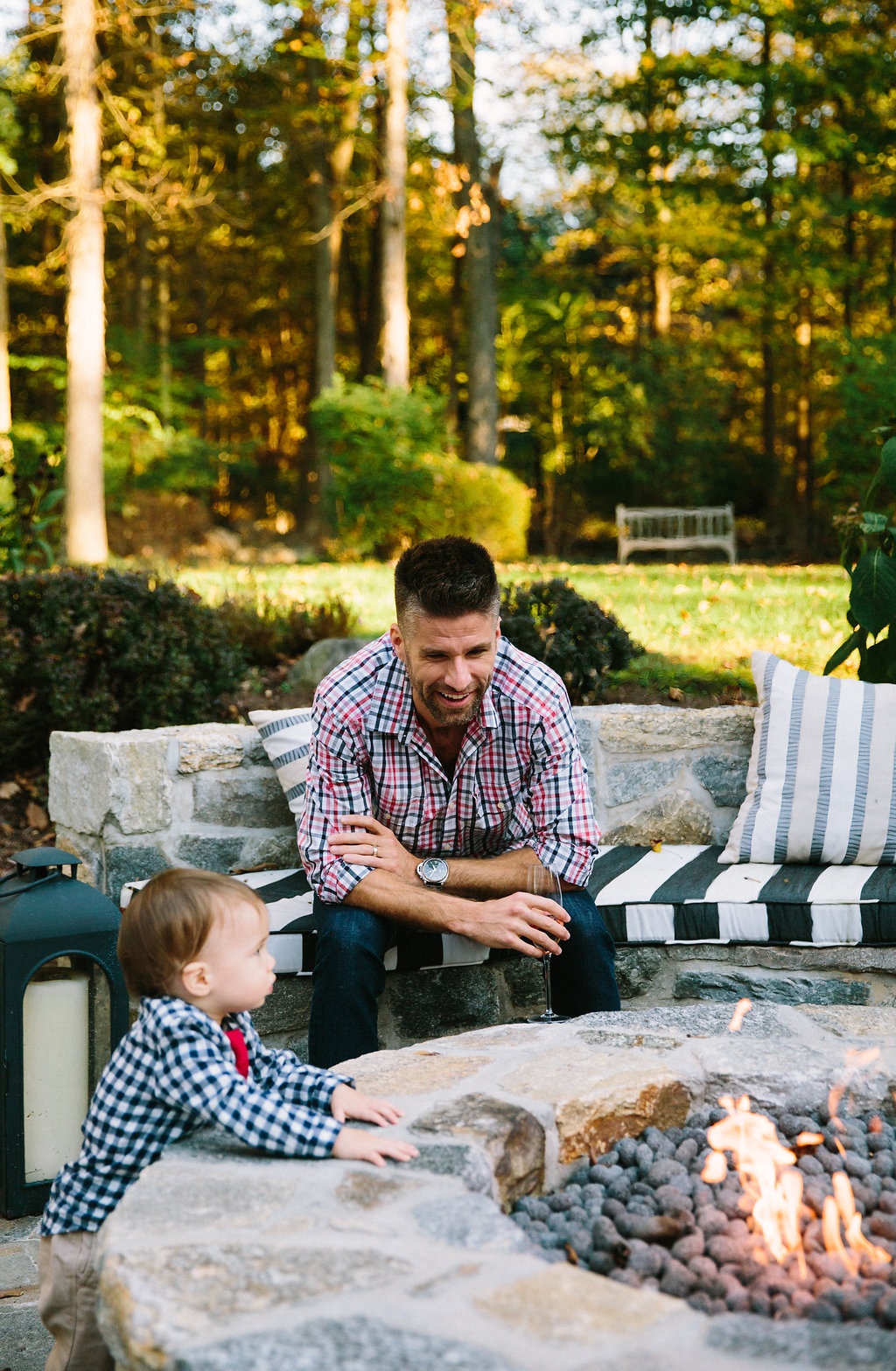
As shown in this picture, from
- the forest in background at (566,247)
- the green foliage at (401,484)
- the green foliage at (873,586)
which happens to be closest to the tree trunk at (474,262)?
the forest in background at (566,247)

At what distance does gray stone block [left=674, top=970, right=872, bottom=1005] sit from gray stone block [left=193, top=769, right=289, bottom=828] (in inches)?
50.0

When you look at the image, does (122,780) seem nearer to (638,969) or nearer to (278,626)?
(638,969)

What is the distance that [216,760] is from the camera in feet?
11.7

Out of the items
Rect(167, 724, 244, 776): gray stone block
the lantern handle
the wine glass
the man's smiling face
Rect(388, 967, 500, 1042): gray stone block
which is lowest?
Rect(388, 967, 500, 1042): gray stone block

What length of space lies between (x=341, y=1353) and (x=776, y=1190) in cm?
79

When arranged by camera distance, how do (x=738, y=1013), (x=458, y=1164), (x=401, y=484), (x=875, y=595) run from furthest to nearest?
1. (x=401, y=484)
2. (x=875, y=595)
3. (x=738, y=1013)
4. (x=458, y=1164)

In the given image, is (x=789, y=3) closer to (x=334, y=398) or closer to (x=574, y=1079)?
(x=334, y=398)

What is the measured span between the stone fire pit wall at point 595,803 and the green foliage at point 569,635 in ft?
1.55

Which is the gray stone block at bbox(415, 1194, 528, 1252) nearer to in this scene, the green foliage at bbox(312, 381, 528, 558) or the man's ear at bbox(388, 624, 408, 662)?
the man's ear at bbox(388, 624, 408, 662)

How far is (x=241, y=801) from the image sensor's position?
362 centimetres

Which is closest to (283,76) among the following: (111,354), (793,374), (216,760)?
(111,354)

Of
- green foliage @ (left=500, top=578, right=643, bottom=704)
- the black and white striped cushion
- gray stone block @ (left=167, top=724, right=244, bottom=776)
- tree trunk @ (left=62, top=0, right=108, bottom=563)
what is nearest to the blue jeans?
the black and white striped cushion

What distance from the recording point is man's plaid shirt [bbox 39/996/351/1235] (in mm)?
1740

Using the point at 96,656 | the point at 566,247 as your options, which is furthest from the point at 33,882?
the point at 566,247
